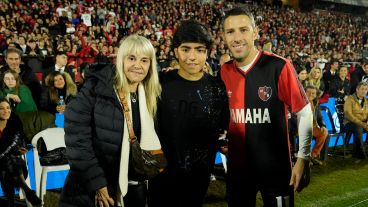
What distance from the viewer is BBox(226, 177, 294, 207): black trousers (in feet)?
8.70

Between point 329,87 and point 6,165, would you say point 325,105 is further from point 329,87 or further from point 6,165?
point 6,165

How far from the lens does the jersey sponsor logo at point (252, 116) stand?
267cm

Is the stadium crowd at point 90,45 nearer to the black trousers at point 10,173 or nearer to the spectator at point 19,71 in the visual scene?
the spectator at point 19,71

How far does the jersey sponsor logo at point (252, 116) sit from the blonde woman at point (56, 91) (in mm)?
3664

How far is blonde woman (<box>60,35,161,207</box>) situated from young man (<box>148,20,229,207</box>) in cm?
16

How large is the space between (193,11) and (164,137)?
19.5 meters

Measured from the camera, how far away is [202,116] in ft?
8.36

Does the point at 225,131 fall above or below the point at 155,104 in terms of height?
below

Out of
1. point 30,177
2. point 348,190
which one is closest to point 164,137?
point 30,177

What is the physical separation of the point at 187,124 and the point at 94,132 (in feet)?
1.93

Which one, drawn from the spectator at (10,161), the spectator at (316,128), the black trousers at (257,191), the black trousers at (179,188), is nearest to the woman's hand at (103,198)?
the black trousers at (179,188)

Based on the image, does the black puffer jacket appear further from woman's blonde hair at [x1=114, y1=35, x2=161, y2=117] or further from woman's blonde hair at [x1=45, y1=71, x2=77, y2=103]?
woman's blonde hair at [x1=45, y1=71, x2=77, y2=103]

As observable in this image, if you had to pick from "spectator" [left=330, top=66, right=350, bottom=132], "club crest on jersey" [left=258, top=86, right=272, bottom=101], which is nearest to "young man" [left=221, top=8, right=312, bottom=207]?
"club crest on jersey" [left=258, top=86, right=272, bottom=101]

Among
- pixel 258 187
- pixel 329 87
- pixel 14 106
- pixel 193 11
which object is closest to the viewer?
pixel 258 187
